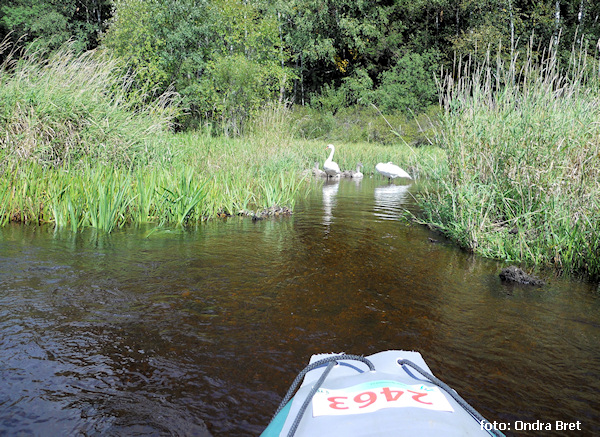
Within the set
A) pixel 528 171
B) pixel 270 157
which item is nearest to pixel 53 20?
pixel 270 157

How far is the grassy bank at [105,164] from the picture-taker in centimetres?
612

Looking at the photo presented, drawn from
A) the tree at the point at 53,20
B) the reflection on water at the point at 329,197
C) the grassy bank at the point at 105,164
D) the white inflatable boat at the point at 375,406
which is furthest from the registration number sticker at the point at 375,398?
the tree at the point at 53,20

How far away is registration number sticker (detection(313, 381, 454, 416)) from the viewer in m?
1.42

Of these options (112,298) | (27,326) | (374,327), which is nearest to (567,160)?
(374,327)

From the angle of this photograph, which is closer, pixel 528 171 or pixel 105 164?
pixel 528 171

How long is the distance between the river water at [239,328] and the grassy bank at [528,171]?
1.32 feet

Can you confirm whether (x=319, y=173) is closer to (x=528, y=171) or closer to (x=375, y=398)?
(x=528, y=171)

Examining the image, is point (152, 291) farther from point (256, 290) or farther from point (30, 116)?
point (30, 116)

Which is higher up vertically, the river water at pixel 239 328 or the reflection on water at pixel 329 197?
the reflection on water at pixel 329 197

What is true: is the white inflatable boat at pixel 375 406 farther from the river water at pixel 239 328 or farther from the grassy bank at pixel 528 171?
the grassy bank at pixel 528 171

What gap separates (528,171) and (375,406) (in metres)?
4.49

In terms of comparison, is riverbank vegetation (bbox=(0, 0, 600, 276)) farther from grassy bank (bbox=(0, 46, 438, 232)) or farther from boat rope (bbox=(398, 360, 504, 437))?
boat rope (bbox=(398, 360, 504, 437))

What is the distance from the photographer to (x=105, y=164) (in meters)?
7.24

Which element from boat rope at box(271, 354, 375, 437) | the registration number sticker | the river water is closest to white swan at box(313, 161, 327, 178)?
the river water
